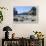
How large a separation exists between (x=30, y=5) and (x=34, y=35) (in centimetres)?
86

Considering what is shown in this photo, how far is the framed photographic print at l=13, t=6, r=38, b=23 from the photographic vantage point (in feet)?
14.4

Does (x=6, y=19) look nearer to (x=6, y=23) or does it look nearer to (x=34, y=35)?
(x=6, y=23)

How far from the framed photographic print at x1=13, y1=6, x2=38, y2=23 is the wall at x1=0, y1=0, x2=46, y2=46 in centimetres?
9

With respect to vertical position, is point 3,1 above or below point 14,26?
above

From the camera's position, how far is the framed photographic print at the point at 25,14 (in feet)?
14.4

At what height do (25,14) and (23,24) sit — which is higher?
(25,14)

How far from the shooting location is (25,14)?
4.39m

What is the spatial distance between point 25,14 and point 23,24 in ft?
0.95

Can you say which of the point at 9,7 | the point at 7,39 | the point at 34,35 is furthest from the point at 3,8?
the point at 34,35

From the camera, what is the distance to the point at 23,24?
4.40 meters

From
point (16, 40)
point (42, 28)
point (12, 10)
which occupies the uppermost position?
point (12, 10)

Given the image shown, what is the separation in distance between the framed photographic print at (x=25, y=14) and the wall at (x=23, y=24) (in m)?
0.09

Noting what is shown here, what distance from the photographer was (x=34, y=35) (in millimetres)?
4375

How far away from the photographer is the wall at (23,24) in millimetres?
4379
